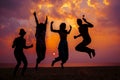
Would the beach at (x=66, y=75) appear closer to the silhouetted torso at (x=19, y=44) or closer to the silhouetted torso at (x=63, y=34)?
the silhouetted torso at (x=19, y=44)

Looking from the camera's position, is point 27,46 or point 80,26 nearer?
point 27,46

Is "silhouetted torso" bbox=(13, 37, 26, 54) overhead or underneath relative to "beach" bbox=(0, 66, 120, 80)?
overhead

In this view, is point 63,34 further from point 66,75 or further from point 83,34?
point 66,75

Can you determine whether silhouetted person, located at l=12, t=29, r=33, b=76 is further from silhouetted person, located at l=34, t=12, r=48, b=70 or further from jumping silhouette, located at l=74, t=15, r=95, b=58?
jumping silhouette, located at l=74, t=15, r=95, b=58

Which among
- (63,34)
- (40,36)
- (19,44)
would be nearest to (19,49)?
(19,44)

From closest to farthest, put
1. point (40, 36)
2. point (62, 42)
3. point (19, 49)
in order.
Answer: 1. point (19, 49)
2. point (62, 42)
3. point (40, 36)

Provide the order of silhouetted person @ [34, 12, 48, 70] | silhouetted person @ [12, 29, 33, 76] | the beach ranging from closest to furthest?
the beach
silhouetted person @ [12, 29, 33, 76]
silhouetted person @ [34, 12, 48, 70]

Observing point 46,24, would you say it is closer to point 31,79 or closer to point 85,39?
point 85,39

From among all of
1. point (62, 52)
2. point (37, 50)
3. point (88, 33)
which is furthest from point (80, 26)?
point (37, 50)

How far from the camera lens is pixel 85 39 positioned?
58.6 feet

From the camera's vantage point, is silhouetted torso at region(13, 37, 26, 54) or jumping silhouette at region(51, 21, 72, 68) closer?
silhouetted torso at region(13, 37, 26, 54)

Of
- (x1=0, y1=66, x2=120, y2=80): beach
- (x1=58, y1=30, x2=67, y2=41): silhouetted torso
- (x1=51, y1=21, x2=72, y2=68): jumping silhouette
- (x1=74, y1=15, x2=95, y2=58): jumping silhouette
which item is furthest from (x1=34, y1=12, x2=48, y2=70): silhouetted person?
(x1=74, y1=15, x2=95, y2=58): jumping silhouette

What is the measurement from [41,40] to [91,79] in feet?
17.8

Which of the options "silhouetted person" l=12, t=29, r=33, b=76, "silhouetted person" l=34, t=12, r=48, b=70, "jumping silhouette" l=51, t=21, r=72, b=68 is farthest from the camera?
"silhouetted person" l=34, t=12, r=48, b=70
